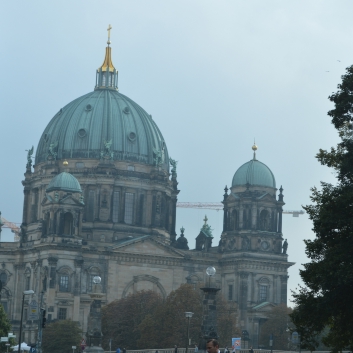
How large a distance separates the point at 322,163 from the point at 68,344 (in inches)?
2769

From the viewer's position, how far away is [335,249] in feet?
164

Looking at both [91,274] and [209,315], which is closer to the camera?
[209,315]

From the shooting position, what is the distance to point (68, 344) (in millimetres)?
120562

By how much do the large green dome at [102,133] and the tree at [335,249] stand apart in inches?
3624

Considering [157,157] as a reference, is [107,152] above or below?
below

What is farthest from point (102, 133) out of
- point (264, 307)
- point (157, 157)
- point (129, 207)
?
point (264, 307)

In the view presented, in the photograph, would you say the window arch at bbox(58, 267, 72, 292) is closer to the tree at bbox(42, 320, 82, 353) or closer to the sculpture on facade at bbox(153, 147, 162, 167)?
the tree at bbox(42, 320, 82, 353)

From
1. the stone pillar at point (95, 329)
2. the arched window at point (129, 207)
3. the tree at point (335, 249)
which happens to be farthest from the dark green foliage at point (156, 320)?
the tree at point (335, 249)

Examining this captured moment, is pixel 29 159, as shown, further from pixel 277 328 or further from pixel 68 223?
pixel 277 328

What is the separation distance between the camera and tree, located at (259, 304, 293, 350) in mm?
130750

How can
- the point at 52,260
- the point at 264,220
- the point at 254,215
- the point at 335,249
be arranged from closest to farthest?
the point at 335,249
the point at 52,260
the point at 254,215
the point at 264,220

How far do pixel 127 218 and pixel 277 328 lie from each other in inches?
959

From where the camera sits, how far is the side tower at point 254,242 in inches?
5659

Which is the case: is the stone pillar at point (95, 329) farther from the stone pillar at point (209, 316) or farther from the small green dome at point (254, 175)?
the small green dome at point (254, 175)
